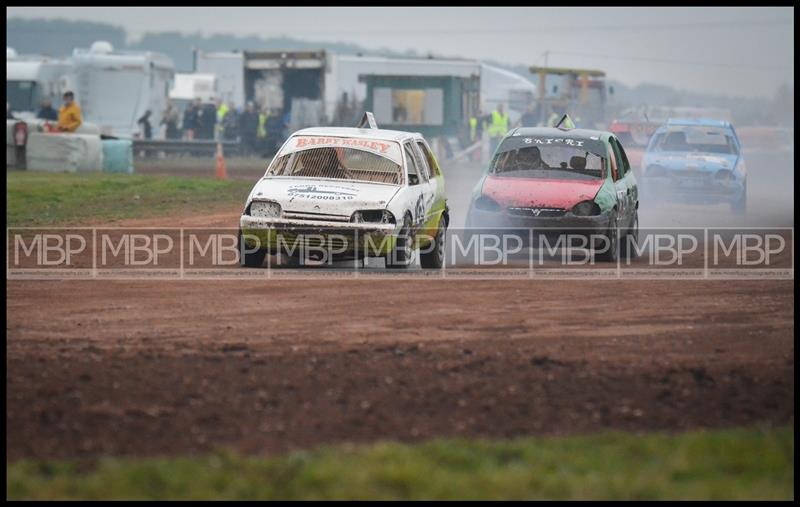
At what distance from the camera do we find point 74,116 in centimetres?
2817

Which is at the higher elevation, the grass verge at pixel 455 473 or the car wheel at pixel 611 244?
the car wheel at pixel 611 244

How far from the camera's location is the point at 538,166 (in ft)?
53.2

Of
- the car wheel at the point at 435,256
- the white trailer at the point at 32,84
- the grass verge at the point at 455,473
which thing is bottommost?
the grass verge at the point at 455,473

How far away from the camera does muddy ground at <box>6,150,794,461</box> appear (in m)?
7.64

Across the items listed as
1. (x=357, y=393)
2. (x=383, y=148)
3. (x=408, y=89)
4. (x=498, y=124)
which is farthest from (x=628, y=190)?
(x=408, y=89)

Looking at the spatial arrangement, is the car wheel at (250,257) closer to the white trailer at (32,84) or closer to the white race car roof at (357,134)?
the white race car roof at (357,134)

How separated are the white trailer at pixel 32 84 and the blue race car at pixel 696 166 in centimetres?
2102

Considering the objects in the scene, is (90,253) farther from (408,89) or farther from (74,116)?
(408,89)

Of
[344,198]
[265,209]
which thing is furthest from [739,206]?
[265,209]

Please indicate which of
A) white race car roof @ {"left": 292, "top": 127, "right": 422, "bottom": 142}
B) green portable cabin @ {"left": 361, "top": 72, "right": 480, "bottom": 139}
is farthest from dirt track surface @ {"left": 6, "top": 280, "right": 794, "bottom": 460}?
green portable cabin @ {"left": 361, "top": 72, "right": 480, "bottom": 139}

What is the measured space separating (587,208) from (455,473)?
9027mm

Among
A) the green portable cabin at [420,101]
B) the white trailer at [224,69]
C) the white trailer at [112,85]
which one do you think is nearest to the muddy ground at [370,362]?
the white trailer at [112,85]

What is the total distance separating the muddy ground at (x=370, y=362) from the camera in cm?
764

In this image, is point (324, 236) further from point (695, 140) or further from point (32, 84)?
point (32, 84)
